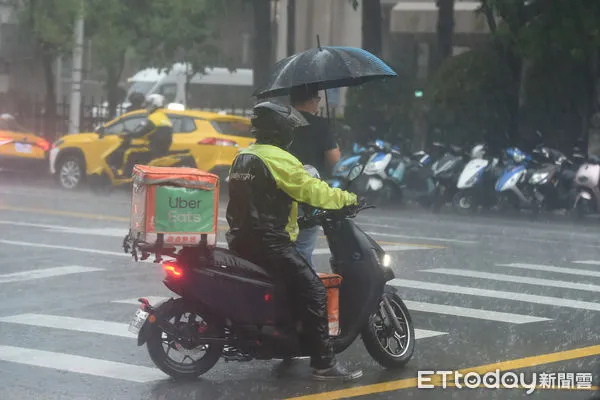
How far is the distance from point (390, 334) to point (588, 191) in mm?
14975

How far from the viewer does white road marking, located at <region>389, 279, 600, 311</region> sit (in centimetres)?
1178

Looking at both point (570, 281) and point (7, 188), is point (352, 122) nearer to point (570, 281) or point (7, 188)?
point (7, 188)

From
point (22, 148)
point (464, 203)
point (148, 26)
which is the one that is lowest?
point (464, 203)

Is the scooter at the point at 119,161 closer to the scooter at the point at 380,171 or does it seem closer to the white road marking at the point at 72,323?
the scooter at the point at 380,171

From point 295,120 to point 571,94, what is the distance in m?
19.7

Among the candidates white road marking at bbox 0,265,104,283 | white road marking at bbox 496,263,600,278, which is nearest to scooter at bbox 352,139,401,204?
white road marking at bbox 496,263,600,278

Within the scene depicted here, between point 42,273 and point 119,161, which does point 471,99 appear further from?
point 42,273

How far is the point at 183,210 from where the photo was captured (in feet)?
26.0

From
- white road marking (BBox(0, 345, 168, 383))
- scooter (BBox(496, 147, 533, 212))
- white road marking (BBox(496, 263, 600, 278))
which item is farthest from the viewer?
scooter (BBox(496, 147, 533, 212))

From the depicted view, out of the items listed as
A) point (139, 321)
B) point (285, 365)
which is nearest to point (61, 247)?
point (285, 365)

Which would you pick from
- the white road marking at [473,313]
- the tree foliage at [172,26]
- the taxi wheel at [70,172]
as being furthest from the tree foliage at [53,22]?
the white road marking at [473,313]

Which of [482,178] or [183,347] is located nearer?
[183,347]

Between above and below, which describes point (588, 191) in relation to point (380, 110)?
below

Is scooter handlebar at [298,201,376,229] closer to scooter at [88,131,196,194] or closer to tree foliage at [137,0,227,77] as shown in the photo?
scooter at [88,131,196,194]
